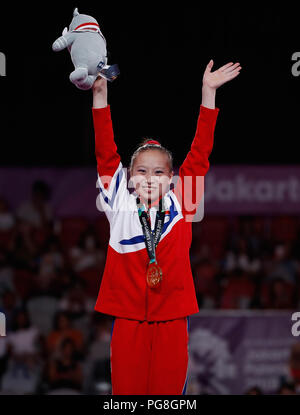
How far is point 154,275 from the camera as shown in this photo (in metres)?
2.98

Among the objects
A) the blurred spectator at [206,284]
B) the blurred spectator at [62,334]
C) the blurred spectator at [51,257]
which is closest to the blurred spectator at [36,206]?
the blurred spectator at [51,257]

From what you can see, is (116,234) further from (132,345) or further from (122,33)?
(122,33)

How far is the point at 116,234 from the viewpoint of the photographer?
3.11 m

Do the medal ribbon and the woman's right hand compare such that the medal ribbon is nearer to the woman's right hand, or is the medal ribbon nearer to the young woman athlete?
the young woman athlete

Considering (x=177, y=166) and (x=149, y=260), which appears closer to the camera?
(x=149, y=260)

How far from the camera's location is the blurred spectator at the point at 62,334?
642 cm

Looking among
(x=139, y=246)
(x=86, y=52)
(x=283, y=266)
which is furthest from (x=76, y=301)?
(x=86, y=52)

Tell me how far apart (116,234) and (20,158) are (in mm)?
6854

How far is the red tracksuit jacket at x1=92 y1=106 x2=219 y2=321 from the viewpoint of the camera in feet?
9.94

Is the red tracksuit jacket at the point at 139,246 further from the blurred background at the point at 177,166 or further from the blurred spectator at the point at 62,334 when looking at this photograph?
the blurred spectator at the point at 62,334

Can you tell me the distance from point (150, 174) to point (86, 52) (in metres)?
0.59

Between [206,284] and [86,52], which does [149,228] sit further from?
[206,284]

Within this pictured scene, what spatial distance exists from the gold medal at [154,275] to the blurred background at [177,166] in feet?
8.46

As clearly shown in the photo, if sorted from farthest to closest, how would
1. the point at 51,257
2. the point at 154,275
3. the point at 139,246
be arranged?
1. the point at 51,257
2. the point at 139,246
3. the point at 154,275
